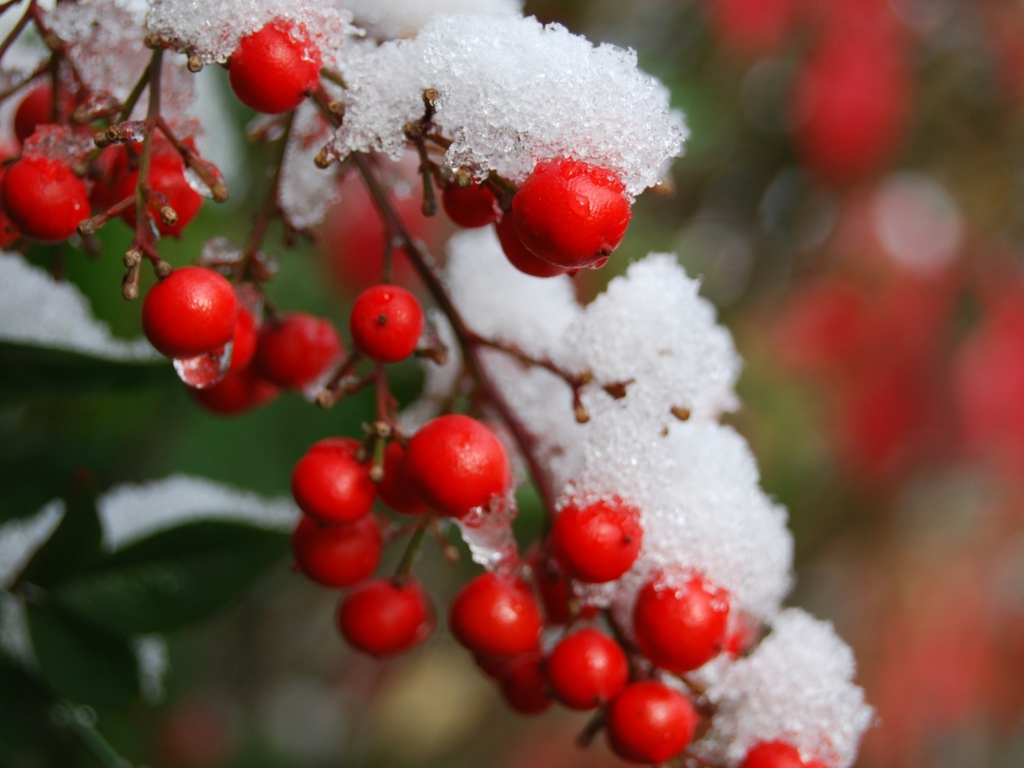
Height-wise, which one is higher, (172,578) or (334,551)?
(334,551)

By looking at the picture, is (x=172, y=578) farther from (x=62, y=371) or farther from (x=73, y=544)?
(x=62, y=371)

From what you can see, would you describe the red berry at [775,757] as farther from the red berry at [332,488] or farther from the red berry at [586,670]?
the red berry at [332,488]

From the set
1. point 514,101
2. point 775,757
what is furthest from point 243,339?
point 775,757

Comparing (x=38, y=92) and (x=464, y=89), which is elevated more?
(x=464, y=89)

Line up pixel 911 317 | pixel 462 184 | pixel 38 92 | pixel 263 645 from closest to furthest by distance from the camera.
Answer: pixel 462 184 → pixel 38 92 → pixel 263 645 → pixel 911 317

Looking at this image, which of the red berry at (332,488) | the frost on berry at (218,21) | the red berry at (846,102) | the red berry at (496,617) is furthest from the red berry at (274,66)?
the red berry at (846,102)

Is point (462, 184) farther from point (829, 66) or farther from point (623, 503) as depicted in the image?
point (829, 66)

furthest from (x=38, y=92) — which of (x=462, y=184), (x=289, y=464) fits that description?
(x=289, y=464)
